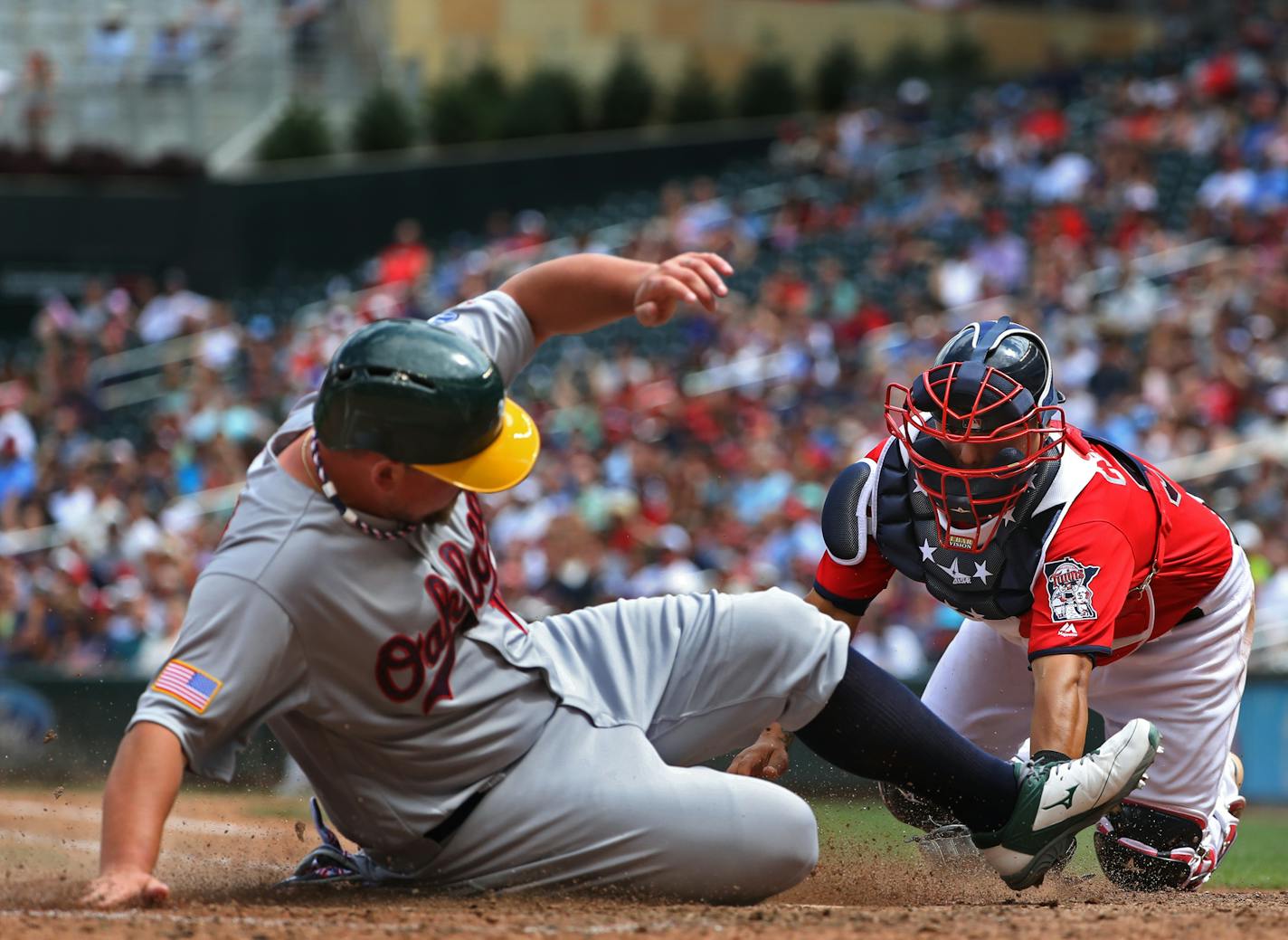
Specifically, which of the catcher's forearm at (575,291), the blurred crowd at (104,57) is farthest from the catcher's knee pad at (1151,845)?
the blurred crowd at (104,57)

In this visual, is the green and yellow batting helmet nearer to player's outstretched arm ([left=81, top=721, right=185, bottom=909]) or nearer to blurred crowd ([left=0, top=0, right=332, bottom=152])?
player's outstretched arm ([left=81, top=721, right=185, bottom=909])

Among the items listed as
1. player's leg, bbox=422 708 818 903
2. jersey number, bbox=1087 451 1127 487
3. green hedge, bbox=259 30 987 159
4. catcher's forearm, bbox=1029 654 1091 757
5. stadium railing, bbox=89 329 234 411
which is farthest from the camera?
green hedge, bbox=259 30 987 159

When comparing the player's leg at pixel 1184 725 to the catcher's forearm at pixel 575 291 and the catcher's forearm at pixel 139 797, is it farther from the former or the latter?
the catcher's forearm at pixel 139 797

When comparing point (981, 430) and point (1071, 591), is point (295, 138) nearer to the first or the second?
point (981, 430)

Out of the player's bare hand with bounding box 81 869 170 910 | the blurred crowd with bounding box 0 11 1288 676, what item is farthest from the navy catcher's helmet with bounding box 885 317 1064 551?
the blurred crowd with bounding box 0 11 1288 676

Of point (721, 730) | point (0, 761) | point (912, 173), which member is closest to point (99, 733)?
point (0, 761)

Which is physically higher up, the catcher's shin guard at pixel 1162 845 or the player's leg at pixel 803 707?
the player's leg at pixel 803 707
